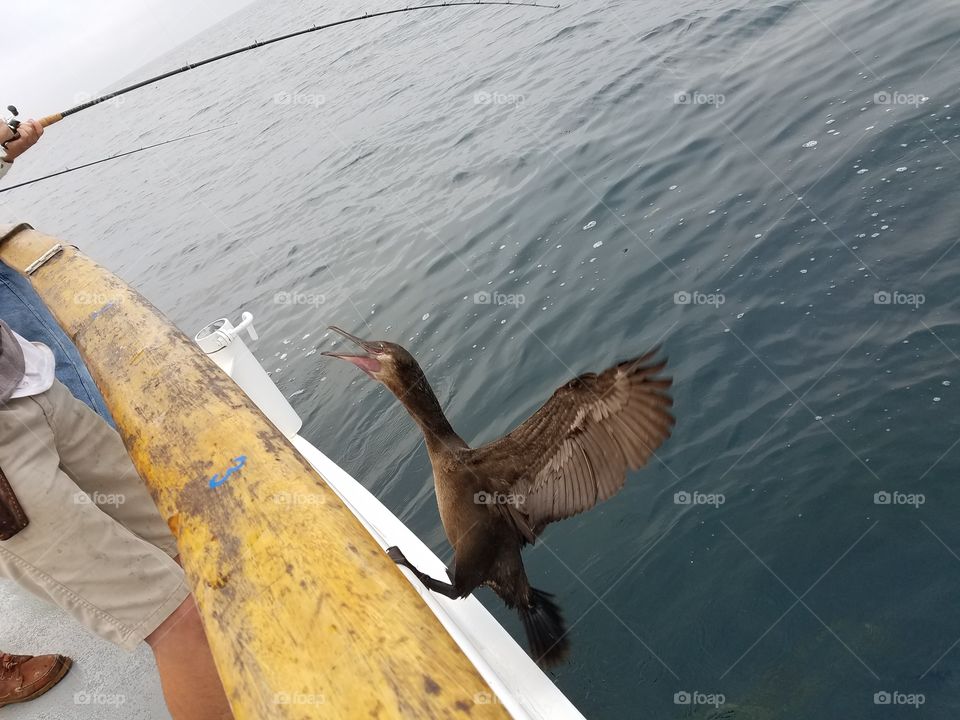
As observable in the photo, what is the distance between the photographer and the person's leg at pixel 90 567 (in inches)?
84.3

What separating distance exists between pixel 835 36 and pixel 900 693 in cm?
900

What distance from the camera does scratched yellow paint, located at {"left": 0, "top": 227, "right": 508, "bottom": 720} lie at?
113 centimetres

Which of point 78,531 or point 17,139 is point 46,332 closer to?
point 17,139

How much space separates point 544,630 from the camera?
3377mm

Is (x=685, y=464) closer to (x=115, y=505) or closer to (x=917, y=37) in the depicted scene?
(x=115, y=505)

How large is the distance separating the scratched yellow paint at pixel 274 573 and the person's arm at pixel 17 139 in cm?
197

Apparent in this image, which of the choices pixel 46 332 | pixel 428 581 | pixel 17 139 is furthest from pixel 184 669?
pixel 17 139

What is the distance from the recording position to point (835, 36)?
884 centimetres

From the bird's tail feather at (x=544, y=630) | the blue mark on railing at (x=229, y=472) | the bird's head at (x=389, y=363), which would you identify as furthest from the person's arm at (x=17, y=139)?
the bird's tail feather at (x=544, y=630)

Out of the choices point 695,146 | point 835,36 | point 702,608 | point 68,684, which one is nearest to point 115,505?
point 68,684

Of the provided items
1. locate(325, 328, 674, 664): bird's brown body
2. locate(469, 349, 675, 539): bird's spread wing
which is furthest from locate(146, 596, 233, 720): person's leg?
locate(469, 349, 675, 539): bird's spread wing

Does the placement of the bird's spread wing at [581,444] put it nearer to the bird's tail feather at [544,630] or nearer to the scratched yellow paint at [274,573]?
the bird's tail feather at [544,630]

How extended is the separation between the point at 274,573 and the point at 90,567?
1259mm

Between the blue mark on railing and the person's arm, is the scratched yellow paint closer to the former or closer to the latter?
the blue mark on railing
